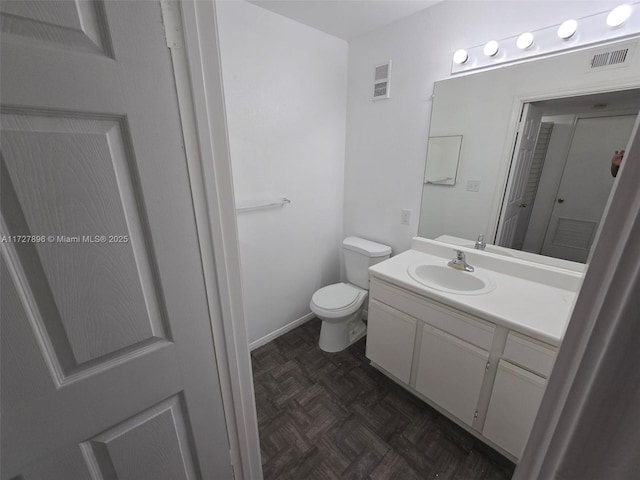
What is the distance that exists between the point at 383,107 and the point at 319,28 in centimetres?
71

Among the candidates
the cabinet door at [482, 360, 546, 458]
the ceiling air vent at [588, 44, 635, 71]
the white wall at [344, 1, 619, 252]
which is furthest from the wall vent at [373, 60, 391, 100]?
the cabinet door at [482, 360, 546, 458]

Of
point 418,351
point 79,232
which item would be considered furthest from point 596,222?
point 79,232

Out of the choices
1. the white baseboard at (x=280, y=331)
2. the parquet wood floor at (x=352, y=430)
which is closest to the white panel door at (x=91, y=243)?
the parquet wood floor at (x=352, y=430)

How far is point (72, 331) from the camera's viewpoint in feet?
1.90

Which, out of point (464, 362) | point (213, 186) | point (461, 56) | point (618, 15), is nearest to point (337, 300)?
point (464, 362)

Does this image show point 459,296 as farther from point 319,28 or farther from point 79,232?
point 319,28

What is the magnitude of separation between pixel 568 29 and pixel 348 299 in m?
1.90

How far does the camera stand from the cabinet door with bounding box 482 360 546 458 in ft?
3.69

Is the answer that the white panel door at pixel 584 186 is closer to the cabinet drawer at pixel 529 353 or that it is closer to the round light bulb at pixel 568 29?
Answer: the round light bulb at pixel 568 29

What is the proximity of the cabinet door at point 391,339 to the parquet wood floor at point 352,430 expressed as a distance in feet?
0.68

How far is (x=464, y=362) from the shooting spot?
4.35ft

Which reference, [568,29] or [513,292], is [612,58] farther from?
[513,292]

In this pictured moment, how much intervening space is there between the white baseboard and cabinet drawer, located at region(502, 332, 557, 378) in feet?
5.37

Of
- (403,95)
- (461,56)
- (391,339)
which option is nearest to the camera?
(461,56)
